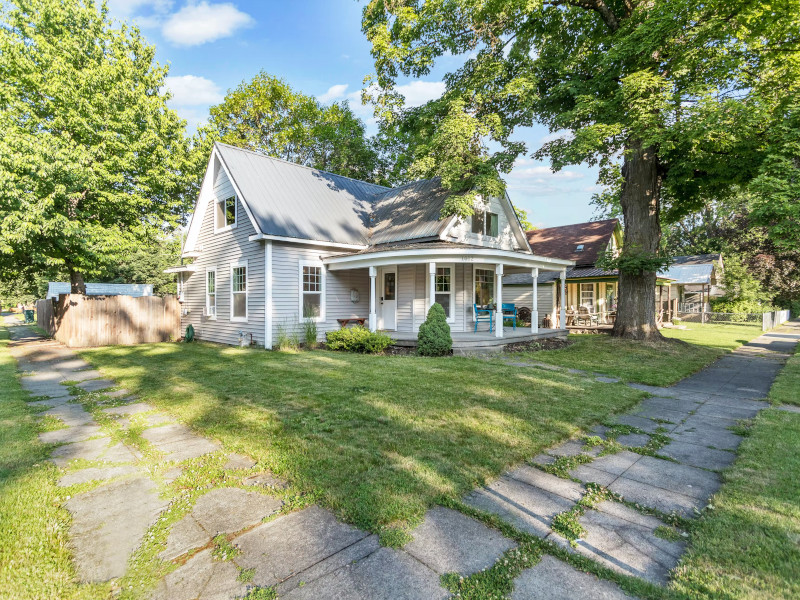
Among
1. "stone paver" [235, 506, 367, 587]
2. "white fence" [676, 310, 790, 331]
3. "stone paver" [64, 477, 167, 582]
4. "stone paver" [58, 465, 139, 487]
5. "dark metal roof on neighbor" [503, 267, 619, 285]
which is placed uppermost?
"dark metal roof on neighbor" [503, 267, 619, 285]

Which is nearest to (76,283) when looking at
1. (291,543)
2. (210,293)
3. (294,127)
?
(210,293)

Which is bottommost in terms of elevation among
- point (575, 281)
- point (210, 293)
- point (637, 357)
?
point (637, 357)

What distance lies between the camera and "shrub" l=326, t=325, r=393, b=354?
35.9 feet

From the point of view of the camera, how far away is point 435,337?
10.3 meters

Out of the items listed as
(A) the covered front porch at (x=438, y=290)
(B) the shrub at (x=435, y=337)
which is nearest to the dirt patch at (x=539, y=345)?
(A) the covered front porch at (x=438, y=290)

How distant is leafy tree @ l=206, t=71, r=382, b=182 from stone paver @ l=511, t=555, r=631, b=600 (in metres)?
27.6

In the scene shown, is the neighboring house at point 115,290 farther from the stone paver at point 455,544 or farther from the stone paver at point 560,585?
the stone paver at point 560,585

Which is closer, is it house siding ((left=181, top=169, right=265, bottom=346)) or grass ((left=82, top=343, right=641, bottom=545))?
grass ((left=82, top=343, right=641, bottom=545))

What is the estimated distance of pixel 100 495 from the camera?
316cm

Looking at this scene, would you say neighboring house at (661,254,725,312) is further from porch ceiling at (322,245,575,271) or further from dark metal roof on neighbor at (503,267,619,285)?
porch ceiling at (322,245,575,271)

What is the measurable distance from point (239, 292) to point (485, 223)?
9189 mm

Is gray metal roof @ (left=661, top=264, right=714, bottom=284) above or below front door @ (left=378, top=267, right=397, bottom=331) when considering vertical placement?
above

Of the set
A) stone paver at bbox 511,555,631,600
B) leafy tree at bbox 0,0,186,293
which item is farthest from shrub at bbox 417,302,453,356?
leafy tree at bbox 0,0,186,293

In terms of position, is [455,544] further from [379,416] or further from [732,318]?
[732,318]
